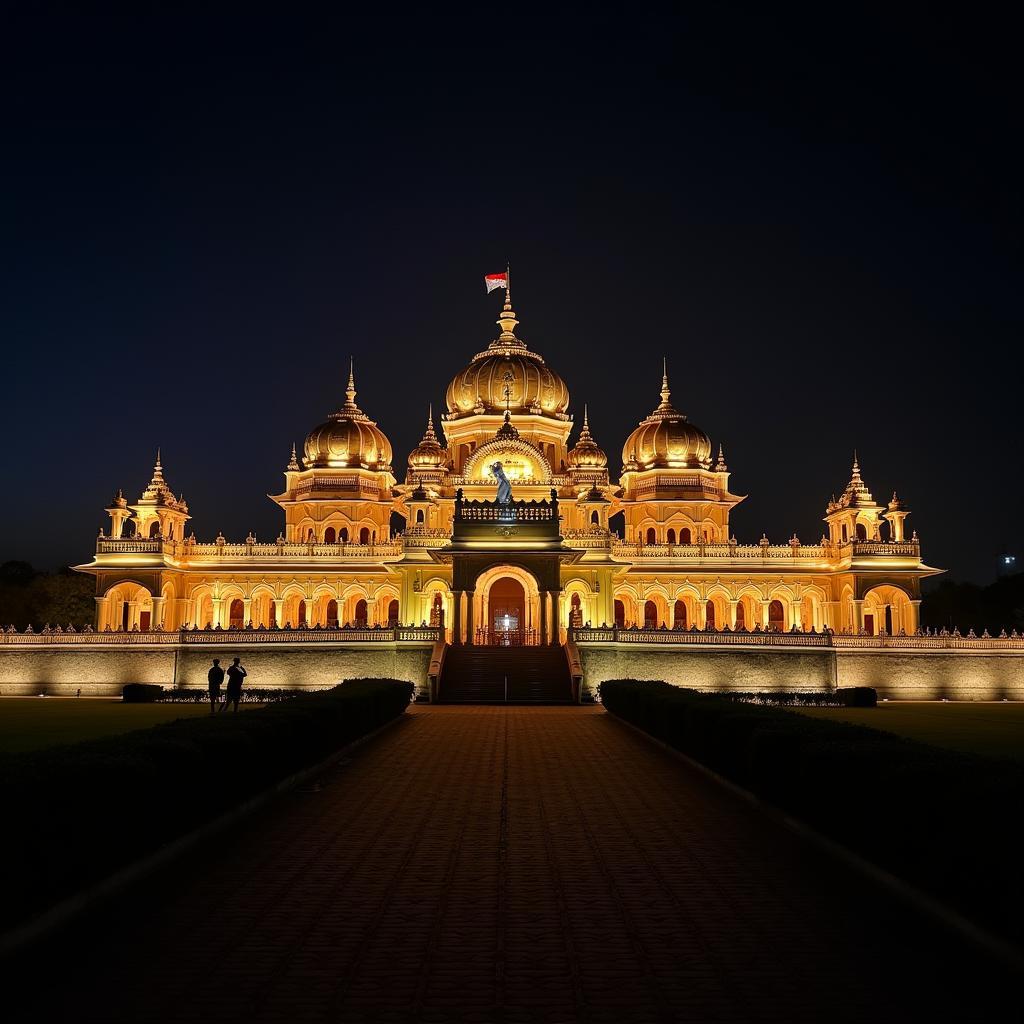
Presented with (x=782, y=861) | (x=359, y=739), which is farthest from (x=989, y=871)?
(x=359, y=739)

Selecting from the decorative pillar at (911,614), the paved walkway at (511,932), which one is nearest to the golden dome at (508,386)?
the decorative pillar at (911,614)

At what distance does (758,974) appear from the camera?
288 inches

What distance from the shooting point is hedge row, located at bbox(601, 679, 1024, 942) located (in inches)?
303

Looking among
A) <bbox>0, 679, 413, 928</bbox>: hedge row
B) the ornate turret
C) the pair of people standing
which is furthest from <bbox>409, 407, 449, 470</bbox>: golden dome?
<bbox>0, 679, 413, 928</bbox>: hedge row

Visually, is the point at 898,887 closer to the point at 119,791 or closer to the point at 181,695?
the point at 119,791

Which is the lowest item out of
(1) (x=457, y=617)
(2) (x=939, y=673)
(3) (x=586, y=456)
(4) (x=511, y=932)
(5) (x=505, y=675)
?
(4) (x=511, y=932)

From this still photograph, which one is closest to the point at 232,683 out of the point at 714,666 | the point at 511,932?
the point at 511,932

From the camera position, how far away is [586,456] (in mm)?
61875

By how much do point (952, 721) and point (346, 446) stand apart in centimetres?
4186

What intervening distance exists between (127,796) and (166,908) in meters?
1.21

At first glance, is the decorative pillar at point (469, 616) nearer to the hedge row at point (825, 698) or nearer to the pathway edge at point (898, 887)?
the hedge row at point (825, 698)

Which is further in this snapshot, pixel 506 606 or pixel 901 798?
pixel 506 606

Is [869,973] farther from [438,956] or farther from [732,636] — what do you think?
[732,636]

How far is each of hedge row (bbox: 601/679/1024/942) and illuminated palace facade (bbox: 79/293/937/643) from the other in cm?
3277
